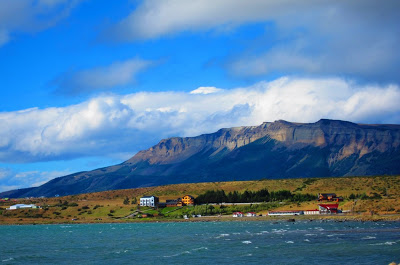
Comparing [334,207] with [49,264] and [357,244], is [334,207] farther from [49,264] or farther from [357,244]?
[49,264]

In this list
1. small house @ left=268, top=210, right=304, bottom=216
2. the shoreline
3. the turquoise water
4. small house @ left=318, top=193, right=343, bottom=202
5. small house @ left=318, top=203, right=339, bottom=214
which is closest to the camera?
the turquoise water

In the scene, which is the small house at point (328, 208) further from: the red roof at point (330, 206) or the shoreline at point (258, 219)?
the shoreline at point (258, 219)

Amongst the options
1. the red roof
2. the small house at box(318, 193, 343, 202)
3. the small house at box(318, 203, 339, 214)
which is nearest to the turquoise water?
A: the small house at box(318, 203, 339, 214)

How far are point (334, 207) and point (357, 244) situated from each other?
89538 mm

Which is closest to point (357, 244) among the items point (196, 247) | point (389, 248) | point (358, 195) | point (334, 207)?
point (389, 248)

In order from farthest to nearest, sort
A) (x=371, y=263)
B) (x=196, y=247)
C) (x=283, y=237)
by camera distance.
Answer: (x=283, y=237)
(x=196, y=247)
(x=371, y=263)

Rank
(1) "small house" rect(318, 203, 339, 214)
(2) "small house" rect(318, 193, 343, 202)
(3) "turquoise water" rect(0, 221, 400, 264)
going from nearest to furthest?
(3) "turquoise water" rect(0, 221, 400, 264) < (1) "small house" rect(318, 203, 339, 214) < (2) "small house" rect(318, 193, 343, 202)

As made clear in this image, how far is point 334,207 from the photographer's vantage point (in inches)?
6604

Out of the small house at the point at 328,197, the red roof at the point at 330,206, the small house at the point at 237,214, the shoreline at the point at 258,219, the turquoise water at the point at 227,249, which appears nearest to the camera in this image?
the turquoise water at the point at 227,249

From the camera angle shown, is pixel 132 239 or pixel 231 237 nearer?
pixel 231 237

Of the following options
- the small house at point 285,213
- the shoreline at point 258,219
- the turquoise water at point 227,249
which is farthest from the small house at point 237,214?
the turquoise water at point 227,249

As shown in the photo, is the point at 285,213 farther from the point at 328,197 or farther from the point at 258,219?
the point at 328,197

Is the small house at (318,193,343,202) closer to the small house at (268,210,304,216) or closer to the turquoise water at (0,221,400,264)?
the small house at (268,210,304,216)

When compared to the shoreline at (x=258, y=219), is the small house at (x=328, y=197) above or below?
above
